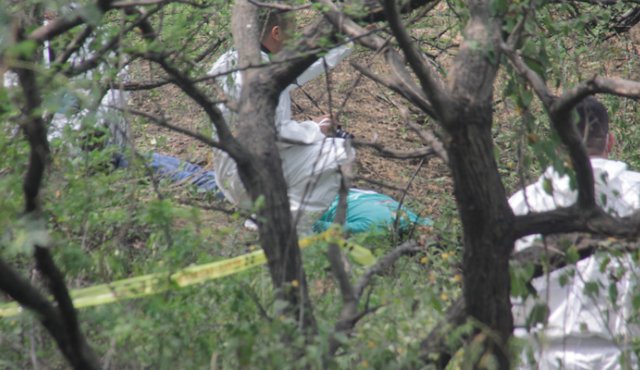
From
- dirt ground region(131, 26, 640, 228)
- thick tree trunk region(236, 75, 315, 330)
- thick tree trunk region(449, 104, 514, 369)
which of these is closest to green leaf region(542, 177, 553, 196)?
thick tree trunk region(449, 104, 514, 369)

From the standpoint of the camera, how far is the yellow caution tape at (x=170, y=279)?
2.85 metres

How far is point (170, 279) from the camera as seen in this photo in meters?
2.81

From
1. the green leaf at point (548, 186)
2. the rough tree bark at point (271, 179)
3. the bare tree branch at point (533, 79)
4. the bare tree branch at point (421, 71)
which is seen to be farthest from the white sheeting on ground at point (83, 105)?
the green leaf at point (548, 186)

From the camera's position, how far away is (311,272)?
3.52 metres

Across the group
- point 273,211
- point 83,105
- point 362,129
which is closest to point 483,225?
point 273,211

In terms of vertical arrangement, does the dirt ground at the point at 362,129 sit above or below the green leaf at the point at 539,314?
above

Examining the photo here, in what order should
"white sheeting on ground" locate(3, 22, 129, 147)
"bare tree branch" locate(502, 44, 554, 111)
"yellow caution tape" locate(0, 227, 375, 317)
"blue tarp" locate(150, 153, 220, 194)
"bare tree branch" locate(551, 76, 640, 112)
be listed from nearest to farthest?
"white sheeting on ground" locate(3, 22, 129, 147) < "bare tree branch" locate(551, 76, 640, 112) < "bare tree branch" locate(502, 44, 554, 111) < "yellow caution tape" locate(0, 227, 375, 317) < "blue tarp" locate(150, 153, 220, 194)

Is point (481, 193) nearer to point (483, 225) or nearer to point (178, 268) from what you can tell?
point (483, 225)

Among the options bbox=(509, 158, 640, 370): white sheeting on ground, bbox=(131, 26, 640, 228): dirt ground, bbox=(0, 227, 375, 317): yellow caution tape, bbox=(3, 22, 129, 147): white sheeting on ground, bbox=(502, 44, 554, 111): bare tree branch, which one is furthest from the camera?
bbox=(131, 26, 640, 228): dirt ground

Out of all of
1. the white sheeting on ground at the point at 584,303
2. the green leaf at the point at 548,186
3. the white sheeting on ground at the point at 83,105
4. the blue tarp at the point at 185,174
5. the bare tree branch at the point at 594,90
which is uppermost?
the white sheeting on ground at the point at 83,105

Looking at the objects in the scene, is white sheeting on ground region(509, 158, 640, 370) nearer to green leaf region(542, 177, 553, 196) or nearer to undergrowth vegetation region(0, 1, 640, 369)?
undergrowth vegetation region(0, 1, 640, 369)

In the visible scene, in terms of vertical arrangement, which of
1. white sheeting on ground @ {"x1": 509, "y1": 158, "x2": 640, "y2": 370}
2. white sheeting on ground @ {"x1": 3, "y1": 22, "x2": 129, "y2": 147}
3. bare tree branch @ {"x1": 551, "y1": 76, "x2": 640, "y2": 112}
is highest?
white sheeting on ground @ {"x1": 3, "y1": 22, "x2": 129, "y2": 147}

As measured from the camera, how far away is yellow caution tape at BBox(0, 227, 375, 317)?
285 centimetres

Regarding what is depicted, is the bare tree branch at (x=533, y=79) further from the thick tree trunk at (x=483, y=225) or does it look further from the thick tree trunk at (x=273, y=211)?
the thick tree trunk at (x=273, y=211)
